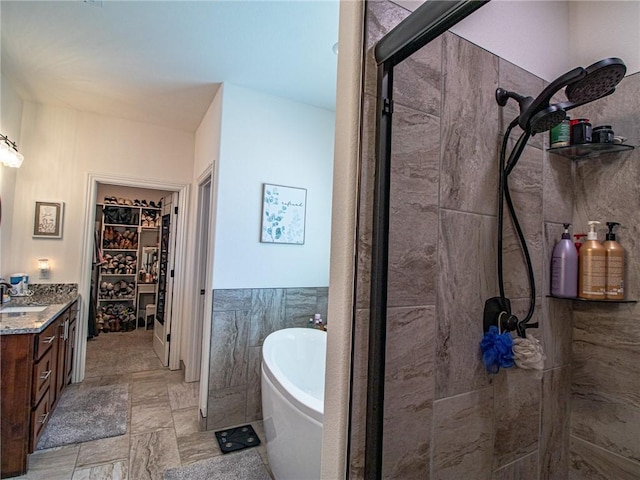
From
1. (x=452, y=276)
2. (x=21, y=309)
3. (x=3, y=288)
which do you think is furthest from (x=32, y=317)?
(x=452, y=276)

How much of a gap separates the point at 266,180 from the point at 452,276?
6.36 feet

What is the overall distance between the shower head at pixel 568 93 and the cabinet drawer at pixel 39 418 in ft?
9.78

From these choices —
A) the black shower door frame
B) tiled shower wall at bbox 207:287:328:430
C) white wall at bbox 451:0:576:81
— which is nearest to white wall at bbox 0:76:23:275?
tiled shower wall at bbox 207:287:328:430

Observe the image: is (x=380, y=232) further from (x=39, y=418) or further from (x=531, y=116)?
(x=39, y=418)

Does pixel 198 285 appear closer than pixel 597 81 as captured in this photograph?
No

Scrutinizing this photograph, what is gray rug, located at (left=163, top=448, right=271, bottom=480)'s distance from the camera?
189 cm

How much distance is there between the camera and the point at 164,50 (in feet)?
6.93

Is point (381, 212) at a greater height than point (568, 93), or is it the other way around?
point (568, 93)

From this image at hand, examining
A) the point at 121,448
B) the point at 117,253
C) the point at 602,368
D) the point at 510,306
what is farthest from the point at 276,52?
the point at 117,253

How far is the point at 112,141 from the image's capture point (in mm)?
3219

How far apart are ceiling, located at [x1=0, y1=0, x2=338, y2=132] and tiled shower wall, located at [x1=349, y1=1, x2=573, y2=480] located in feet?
3.65

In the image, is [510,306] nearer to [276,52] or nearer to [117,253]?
[276,52]

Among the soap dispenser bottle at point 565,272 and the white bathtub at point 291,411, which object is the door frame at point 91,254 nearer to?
the white bathtub at point 291,411

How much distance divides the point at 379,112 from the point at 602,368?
1.28 metres
